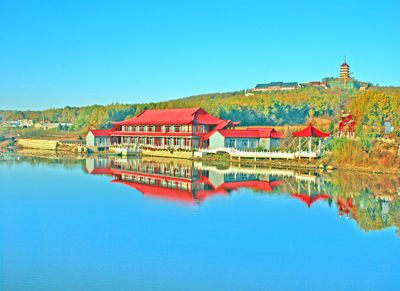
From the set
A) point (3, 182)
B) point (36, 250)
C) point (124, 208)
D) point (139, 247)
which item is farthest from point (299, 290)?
point (3, 182)

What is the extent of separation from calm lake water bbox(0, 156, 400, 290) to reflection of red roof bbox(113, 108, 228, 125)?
14687mm

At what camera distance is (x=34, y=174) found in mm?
25781

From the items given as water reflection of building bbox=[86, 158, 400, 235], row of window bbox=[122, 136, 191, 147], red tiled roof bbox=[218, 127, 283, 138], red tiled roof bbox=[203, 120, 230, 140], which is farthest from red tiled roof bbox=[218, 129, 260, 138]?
water reflection of building bbox=[86, 158, 400, 235]

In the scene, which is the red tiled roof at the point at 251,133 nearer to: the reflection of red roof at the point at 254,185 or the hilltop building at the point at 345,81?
the reflection of red roof at the point at 254,185

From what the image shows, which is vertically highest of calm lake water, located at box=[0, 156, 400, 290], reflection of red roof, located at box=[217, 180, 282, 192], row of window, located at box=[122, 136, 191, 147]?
row of window, located at box=[122, 136, 191, 147]

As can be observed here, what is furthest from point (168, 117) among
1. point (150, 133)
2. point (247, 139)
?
point (247, 139)

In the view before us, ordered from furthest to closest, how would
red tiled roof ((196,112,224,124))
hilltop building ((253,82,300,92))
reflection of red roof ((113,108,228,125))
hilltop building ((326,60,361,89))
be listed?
hilltop building ((253,82,300,92)), hilltop building ((326,60,361,89)), reflection of red roof ((113,108,228,125)), red tiled roof ((196,112,224,124))

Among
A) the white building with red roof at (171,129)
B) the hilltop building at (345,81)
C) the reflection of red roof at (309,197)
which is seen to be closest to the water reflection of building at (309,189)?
the reflection of red roof at (309,197)

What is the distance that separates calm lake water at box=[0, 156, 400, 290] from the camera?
953cm

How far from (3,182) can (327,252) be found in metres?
16.1

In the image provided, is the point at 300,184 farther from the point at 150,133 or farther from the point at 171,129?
the point at 150,133

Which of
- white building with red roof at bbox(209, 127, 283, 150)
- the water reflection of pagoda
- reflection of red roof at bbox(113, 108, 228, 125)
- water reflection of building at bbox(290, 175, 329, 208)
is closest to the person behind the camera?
water reflection of building at bbox(290, 175, 329, 208)

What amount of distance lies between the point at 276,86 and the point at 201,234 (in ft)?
234

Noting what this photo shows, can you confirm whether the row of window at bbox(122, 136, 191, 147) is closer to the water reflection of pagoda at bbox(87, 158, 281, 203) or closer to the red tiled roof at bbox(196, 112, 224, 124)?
the red tiled roof at bbox(196, 112, 224, 124)
